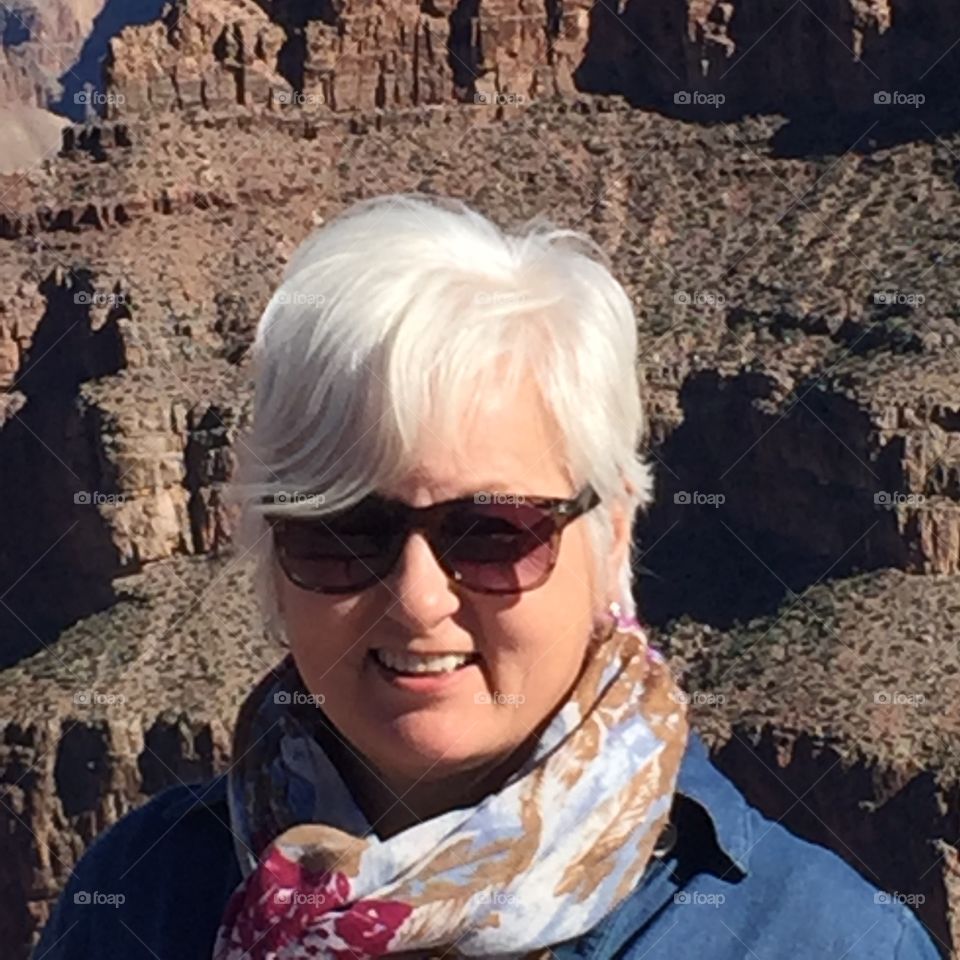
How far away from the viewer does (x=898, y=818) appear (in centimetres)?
4397

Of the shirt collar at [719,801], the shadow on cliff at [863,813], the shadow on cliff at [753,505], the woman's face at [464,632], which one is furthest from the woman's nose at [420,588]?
the shadow on cliff at [753,505]

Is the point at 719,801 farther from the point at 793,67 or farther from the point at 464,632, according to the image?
the point at 793,67

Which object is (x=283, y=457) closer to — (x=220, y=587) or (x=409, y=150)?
(x=220, y=587)

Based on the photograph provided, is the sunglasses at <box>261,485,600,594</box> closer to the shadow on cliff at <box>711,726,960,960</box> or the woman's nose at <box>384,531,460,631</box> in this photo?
the woman's nose at <box>384,531,460,631</box>

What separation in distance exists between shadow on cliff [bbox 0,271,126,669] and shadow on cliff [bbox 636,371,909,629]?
392 inches

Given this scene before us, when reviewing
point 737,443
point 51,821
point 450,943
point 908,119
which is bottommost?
point 51,821

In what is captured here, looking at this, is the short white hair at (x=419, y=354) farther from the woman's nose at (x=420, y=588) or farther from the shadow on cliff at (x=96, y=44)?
the shadow on cliff at (x=96, y=44)

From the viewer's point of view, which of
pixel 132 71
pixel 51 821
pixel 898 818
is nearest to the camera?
pixel 898 818

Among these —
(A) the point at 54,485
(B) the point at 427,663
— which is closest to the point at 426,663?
(B) the point at 427,663

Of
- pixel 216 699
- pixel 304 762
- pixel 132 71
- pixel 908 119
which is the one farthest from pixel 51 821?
pixel 304 762

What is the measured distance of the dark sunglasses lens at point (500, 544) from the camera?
820 cm

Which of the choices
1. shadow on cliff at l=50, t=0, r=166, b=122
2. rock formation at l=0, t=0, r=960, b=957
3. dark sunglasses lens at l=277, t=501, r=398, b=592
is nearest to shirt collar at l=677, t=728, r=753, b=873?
dark sunglasses lens at l=277, t=501, r=398, b=592

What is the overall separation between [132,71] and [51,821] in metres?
17.3

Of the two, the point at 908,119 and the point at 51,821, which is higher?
the point at 908,119
